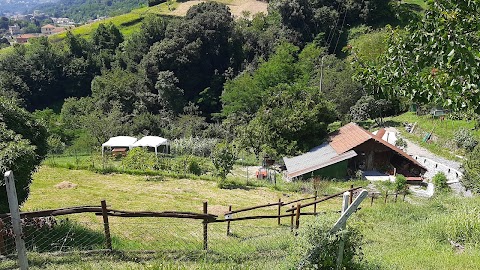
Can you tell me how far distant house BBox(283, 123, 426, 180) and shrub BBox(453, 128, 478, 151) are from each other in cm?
380

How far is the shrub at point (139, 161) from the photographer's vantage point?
2230 centimetres

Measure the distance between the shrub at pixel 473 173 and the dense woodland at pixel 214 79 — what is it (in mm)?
7560

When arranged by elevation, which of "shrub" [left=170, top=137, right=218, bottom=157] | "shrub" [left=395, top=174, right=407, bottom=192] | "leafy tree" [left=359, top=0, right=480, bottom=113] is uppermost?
"leafy tree" [left=359, top=0, right=480, bottom=113]

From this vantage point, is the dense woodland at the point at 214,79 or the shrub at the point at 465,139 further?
the dense woodland at the point at 214,79

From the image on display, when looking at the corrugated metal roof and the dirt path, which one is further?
the corrugated metal roof

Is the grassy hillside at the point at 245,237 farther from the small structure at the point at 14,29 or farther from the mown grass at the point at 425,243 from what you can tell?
the small structure at the point at 14,29

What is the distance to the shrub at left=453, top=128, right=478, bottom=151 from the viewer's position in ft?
80.6

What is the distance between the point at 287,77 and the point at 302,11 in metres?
15.3

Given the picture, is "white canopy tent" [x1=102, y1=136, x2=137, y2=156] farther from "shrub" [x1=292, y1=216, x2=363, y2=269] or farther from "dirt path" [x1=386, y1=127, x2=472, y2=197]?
"shrub" [x1=292, y1=216, x2=363, y2=269]

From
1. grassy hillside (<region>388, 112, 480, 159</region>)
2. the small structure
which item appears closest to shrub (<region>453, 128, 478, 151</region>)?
grassy hillside (<region>388, 112, 480, 159</region>)

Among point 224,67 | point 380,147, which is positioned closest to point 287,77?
point 224,67

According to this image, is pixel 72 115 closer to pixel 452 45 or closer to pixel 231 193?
pixel 231 193

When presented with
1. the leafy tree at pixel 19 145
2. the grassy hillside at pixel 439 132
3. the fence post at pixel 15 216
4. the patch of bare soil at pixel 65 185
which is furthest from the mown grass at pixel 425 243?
the grassy hillside at pixel 439 132

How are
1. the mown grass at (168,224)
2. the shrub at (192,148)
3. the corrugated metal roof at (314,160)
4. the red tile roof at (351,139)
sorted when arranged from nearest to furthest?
the mown grass at (168,224)
the corrugated metal roof at (314,160)
the red tile roof at (351,139)
the shrub at (192,148)
